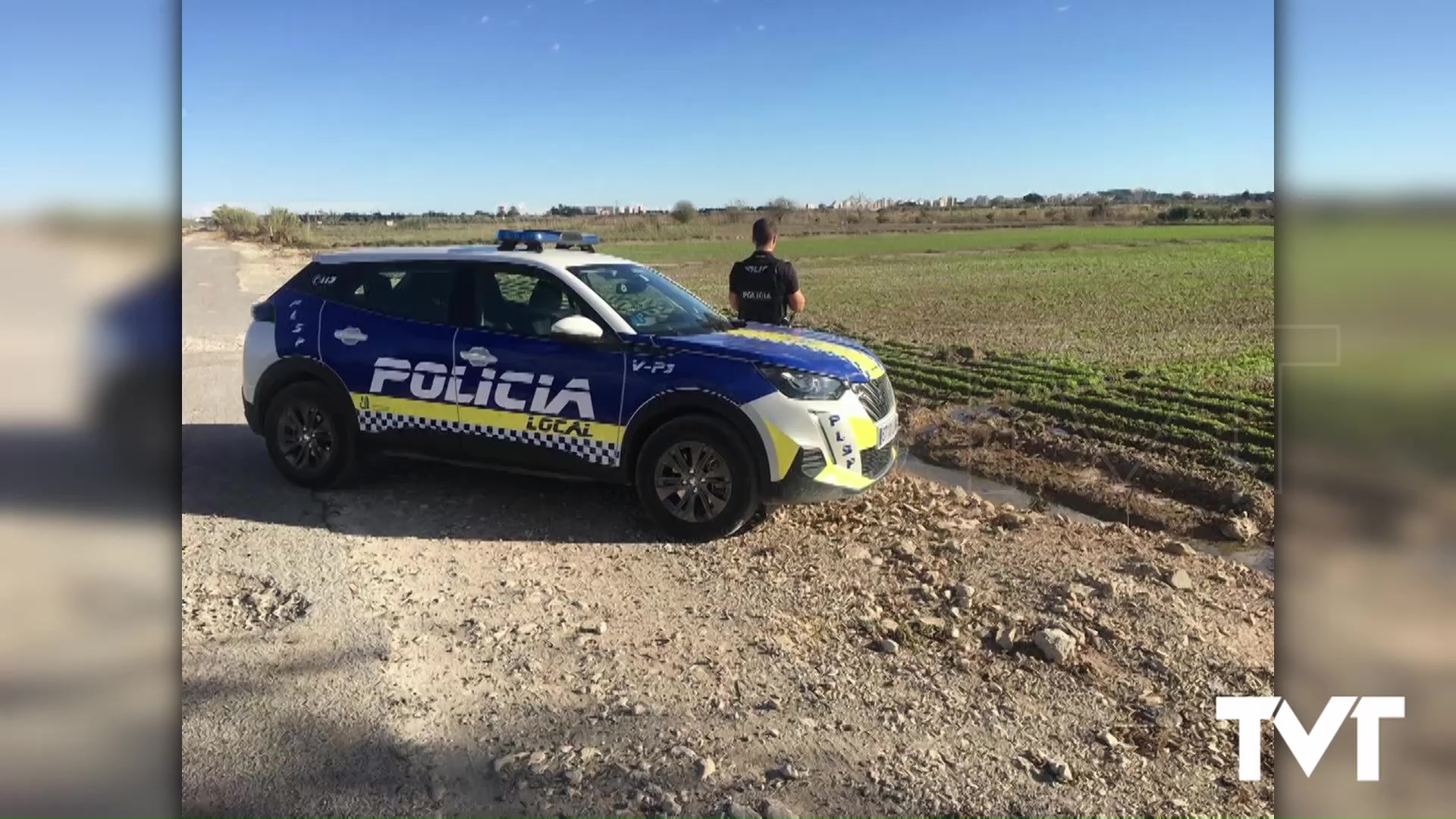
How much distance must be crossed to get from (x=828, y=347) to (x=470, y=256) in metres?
2.39

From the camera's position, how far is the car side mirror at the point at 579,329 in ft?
19.3

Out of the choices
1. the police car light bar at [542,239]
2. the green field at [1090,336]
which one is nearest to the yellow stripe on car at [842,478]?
the police car light bar at [542,239]

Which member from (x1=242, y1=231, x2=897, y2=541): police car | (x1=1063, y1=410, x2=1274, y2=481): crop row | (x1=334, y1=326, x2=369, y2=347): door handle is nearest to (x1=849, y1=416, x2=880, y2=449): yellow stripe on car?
(x1=242, y1=231, x2=897, y2=541): police car

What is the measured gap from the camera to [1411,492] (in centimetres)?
173

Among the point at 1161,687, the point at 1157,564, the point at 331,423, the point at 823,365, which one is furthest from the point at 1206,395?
the point at 331,423

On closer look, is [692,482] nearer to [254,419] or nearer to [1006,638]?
[1006,638]

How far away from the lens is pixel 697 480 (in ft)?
18.8

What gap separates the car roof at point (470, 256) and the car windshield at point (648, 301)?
0.39 feet

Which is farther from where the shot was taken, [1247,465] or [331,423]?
[1247,465]

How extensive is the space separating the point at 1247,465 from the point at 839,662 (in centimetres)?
510

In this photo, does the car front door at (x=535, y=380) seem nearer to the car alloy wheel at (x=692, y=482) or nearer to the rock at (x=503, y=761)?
the car alloy wheel at (x=692, y=482)

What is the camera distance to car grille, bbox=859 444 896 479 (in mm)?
5816

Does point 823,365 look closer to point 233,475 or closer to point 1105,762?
point 1105,762

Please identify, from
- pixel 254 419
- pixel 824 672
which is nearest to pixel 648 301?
pixel 254 419
